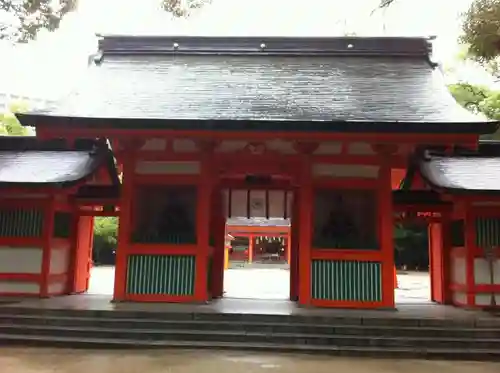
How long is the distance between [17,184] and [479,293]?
827 cm

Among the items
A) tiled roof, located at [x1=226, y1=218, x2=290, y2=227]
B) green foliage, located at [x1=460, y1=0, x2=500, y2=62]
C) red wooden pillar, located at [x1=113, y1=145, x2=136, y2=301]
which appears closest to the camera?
green foliage, located at [x1=460, y1=0, x2=500, y2=62]

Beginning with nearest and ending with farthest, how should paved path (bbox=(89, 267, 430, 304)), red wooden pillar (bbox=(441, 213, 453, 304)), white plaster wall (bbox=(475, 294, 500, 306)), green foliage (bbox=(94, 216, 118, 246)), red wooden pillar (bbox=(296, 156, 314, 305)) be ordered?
1. red wooden pillar (bbox=(296, 156, 314, 305))
2. white plaster wall (bbox=(475, 294, 500, 306))
3. red wooden pillar (bbox=(441, 213, 453, 304))
4. paved path (bbox=(89, 267, 430, 304))
5. green foliage (bbox=(94, 216, 118, 246))


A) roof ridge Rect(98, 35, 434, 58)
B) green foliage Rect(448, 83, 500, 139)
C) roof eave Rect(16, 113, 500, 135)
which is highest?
green foliage Rect(448, 83, 500, 139)

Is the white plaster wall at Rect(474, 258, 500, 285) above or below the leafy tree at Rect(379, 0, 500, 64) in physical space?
below

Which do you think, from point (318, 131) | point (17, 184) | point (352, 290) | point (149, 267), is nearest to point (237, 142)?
point (318, 131)

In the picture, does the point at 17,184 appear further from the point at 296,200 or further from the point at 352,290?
the point at 352,290

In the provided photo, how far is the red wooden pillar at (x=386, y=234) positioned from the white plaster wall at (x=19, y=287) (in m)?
6.19

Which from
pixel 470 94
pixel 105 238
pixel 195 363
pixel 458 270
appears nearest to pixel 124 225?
pixel 195 363

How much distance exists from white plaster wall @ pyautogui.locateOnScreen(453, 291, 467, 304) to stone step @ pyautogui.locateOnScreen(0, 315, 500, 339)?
218cm

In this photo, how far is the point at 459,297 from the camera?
9453 millimetres

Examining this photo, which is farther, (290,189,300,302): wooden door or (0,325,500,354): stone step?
(290,189,300,302): wooden door

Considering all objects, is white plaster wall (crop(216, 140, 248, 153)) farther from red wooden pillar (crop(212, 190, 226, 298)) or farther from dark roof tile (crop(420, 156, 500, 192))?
dark roof tile (crop(420, 156, 500, 192))

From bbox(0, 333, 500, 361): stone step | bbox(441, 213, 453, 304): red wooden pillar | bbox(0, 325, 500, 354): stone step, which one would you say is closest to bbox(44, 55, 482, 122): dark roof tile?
bbox(441, 213, 453, 304): red wooden pillar

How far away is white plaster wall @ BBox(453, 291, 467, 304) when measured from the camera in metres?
9.19
